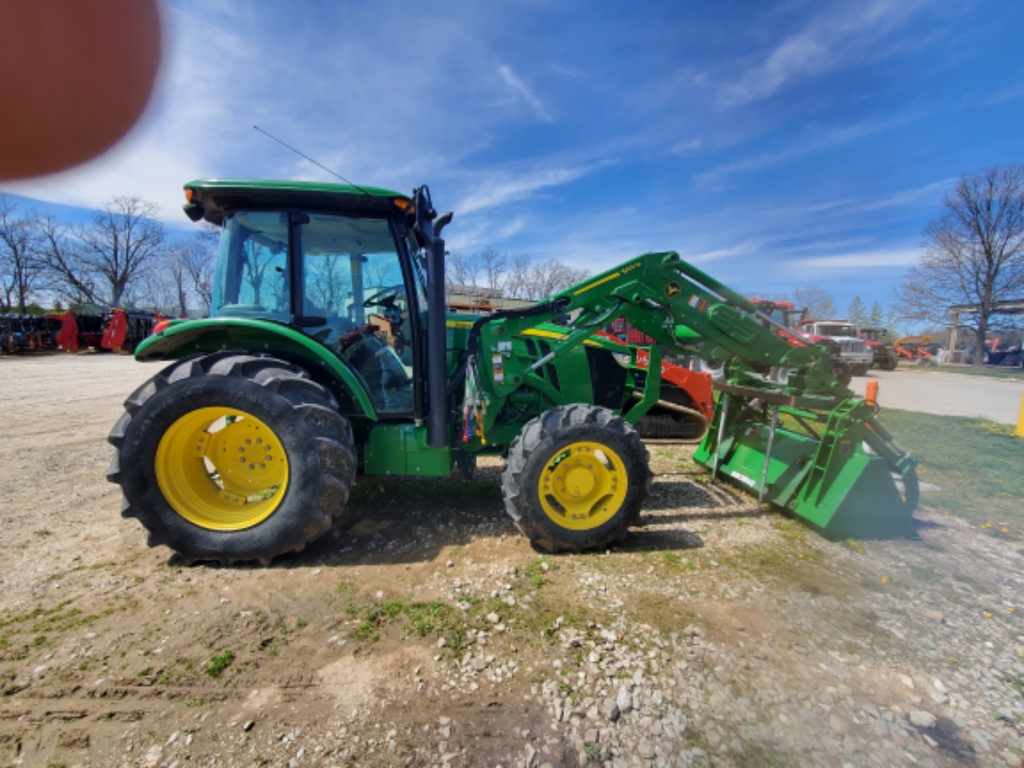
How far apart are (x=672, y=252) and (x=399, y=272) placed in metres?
2.13

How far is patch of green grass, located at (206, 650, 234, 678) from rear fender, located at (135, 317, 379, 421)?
1.52 meters

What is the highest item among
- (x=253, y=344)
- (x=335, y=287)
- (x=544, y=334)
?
(x=335, y=287)

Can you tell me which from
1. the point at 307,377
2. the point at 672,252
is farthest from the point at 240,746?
the point at 672,252

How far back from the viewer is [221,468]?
3316mm

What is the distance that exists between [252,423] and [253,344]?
2.22 feet

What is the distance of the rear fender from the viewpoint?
10.5ft

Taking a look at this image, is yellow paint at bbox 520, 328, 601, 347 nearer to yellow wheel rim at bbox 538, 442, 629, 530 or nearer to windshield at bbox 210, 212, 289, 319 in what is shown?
yellow wheel rim at bbox 538, 442, 629, 530

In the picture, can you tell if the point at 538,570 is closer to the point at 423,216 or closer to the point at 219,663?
the point at 219,663

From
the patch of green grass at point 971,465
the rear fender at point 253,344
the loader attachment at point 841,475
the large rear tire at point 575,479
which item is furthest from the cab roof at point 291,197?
the patch of green grass at point 971,465

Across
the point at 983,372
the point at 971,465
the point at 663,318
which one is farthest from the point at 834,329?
the point at 663,318

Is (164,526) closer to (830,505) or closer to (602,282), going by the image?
(602,282)

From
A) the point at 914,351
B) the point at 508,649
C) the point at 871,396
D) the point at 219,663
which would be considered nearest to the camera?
the point at 219,663

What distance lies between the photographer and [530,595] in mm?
2793

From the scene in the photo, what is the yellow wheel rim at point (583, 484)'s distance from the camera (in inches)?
131
